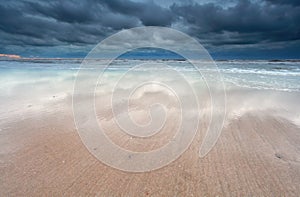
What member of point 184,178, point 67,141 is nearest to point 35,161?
point 67,141

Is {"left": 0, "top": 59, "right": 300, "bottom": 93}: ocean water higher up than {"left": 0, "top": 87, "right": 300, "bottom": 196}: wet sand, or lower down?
lower down

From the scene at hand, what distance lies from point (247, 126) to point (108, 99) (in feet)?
16.1

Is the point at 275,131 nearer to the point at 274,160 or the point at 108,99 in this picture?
the point at 274,160

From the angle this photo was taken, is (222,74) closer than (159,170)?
No

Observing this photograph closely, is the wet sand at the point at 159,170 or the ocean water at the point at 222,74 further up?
the wet sand at the point at 159,170

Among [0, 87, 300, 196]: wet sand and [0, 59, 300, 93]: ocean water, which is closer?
[0, 87, 300, 196]: wet sand

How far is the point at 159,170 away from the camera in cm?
327

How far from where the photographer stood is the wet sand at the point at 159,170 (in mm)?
2828

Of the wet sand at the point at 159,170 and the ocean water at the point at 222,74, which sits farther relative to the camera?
the ocean water at the point at 222,74

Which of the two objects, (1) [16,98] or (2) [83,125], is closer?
(2) [83,125]

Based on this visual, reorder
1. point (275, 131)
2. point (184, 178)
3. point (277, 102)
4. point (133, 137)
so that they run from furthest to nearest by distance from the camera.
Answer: point (277, 102) < point (275, 131) < point (133, 137) < point (184, 178)

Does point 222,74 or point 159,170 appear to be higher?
point 159,170

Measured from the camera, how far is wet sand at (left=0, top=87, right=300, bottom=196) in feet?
9.28

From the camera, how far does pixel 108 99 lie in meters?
8.00
